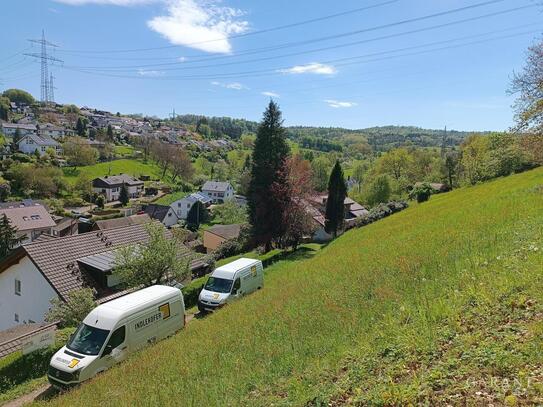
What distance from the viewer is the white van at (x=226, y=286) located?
18797mm

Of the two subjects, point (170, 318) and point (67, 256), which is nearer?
point (170, 318)

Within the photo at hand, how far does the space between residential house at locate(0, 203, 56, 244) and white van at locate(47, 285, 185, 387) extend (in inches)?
2177

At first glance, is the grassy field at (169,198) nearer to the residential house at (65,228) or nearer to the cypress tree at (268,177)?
the residential house at (65,228)

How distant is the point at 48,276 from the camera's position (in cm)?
2030

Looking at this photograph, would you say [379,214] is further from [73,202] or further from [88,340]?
[73,202]

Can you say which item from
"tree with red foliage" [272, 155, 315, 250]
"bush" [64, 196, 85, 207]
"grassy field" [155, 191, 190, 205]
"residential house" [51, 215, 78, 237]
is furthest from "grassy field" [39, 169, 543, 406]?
"grassy field" [155, 191, 190, 205]

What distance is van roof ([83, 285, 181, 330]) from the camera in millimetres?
12820

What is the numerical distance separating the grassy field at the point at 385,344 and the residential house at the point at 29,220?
2339 inches

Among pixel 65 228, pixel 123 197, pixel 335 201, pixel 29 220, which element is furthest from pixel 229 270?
pixel 123 197

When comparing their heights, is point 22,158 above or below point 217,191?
above

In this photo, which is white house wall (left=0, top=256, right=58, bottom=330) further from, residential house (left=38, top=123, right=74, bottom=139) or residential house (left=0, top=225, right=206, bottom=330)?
residential house (left=38, top=123, right=74, bottom=139)

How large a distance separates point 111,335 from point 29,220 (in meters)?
60.6

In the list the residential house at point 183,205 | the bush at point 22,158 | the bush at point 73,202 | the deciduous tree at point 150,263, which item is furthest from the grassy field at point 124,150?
the deciduous tree at point 150,263

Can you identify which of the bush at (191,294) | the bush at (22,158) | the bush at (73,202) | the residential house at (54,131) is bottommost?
the bush at (73,202)
